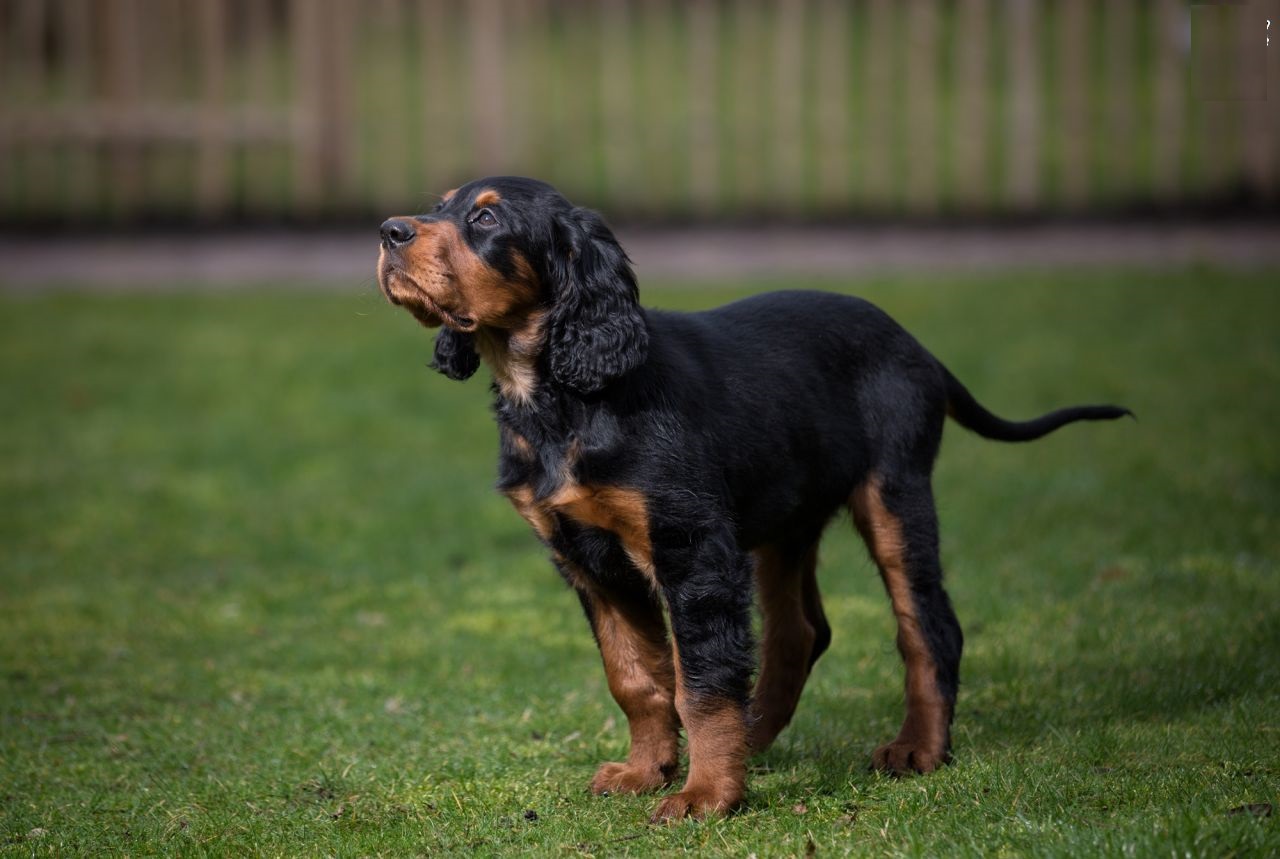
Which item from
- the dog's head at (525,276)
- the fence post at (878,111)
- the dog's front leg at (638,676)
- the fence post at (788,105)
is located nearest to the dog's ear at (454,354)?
the dog's head at (525,276)

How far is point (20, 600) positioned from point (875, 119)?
8203 mm

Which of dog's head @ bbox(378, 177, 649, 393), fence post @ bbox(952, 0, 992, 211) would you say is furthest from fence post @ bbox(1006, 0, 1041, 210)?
dog's head @ bbox(378, 177, 649, 393)

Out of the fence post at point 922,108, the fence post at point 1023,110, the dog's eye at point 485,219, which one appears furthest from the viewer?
the fence post at point 922,108

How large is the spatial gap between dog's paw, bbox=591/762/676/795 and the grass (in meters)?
0.07

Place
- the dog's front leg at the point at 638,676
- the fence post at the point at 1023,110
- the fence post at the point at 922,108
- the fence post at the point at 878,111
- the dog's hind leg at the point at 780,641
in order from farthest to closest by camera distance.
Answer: the fence post at the point at 878,111, the fence post at the point at 922,108, the fence post at the point at 1023,110, the dog's hind leg at the point at 780,641, the dog's front leg at the point at 638,676

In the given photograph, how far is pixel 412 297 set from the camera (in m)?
4.64

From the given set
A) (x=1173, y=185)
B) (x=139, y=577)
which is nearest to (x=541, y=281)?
(x=139, y=577)

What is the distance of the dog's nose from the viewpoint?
4609 mm

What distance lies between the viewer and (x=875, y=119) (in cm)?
1320

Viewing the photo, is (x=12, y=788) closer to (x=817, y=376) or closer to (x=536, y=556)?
(x=817, y=376)

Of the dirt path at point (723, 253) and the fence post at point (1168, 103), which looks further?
the dirt path at point (723, 253)

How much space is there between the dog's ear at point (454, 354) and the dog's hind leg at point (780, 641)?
3.88 feet

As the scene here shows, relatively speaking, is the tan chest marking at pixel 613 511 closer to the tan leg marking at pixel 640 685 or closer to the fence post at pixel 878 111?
the tan leg marking at pixel 640 685

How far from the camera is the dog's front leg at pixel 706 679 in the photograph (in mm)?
4605
